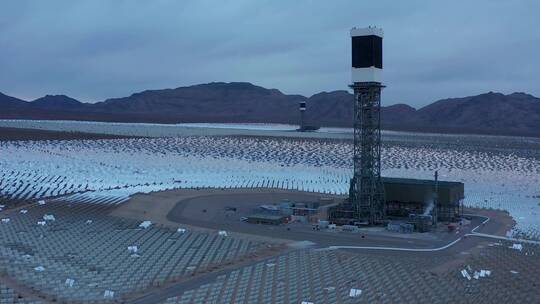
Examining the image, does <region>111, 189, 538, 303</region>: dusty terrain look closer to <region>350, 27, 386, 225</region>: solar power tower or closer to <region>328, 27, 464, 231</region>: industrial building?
<region>328, 27, 464, 231</region>: industrial building

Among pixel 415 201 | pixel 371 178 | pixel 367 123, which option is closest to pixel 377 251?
pixel 371 178

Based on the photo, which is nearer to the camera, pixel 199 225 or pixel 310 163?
pixel 199 225

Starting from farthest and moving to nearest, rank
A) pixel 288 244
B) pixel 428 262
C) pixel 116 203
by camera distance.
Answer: pixel 116 203 < pixel 288 244 < pixel 428 262

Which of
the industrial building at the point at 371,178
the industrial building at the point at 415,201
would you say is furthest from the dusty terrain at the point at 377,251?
the industrial building at the point at 371,178

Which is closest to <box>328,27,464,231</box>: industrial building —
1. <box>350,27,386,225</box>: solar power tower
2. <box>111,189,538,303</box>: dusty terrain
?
<box>350,27,386,225</box>: solar power tower

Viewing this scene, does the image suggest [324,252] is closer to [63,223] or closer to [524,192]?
[63,223]

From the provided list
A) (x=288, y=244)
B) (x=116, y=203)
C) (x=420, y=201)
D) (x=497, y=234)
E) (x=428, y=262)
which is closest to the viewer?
(x=428, y=262)

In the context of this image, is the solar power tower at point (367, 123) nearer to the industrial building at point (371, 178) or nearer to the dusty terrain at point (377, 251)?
the industrial building at point (371, 178)

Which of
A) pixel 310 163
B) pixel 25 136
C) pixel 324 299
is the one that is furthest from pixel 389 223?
pixel 25 136
